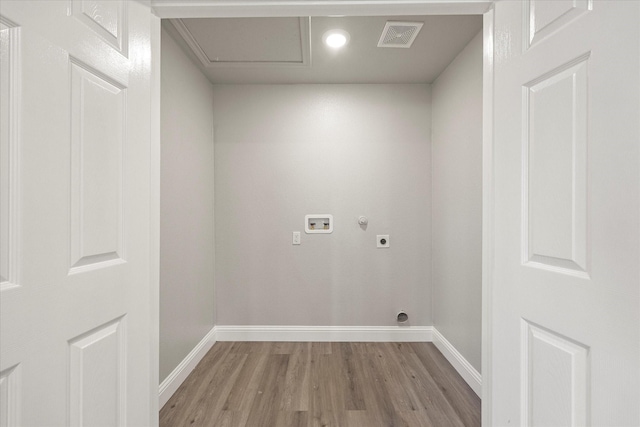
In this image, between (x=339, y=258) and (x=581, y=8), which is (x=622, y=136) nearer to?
(x=581, y=8)

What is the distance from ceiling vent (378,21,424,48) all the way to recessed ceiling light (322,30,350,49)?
251 mm

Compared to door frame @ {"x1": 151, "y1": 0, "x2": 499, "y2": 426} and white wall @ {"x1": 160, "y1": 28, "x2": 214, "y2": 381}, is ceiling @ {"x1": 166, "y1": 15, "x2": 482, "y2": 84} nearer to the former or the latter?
white wall @ {"x1": 160, "y1": 28, "x2": 214, "y2": 381}

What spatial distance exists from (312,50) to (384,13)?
3.93ft

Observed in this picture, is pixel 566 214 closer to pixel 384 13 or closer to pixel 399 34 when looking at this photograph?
pixel 384 13

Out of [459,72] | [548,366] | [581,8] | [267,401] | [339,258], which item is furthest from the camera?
[339,258]

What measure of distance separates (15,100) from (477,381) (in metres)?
2.59

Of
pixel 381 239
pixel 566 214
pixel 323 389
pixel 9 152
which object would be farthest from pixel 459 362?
pixel 9 152

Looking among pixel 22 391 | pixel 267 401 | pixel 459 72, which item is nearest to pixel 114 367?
pixel 22 391

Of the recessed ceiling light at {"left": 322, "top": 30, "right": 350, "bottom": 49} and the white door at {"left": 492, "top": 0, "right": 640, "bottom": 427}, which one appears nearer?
the white door at {"left": 492, "top": 0, "right": 640, "bottom": 427}

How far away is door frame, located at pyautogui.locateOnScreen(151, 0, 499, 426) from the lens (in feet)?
3.95

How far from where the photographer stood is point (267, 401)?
1996mm

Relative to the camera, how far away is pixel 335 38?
217 centimetres

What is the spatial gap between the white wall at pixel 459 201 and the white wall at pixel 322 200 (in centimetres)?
18

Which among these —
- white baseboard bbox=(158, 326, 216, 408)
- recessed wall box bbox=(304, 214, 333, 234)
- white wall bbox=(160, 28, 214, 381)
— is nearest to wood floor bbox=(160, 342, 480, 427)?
white baseboard bbox=(158, 326, 216, 408)
